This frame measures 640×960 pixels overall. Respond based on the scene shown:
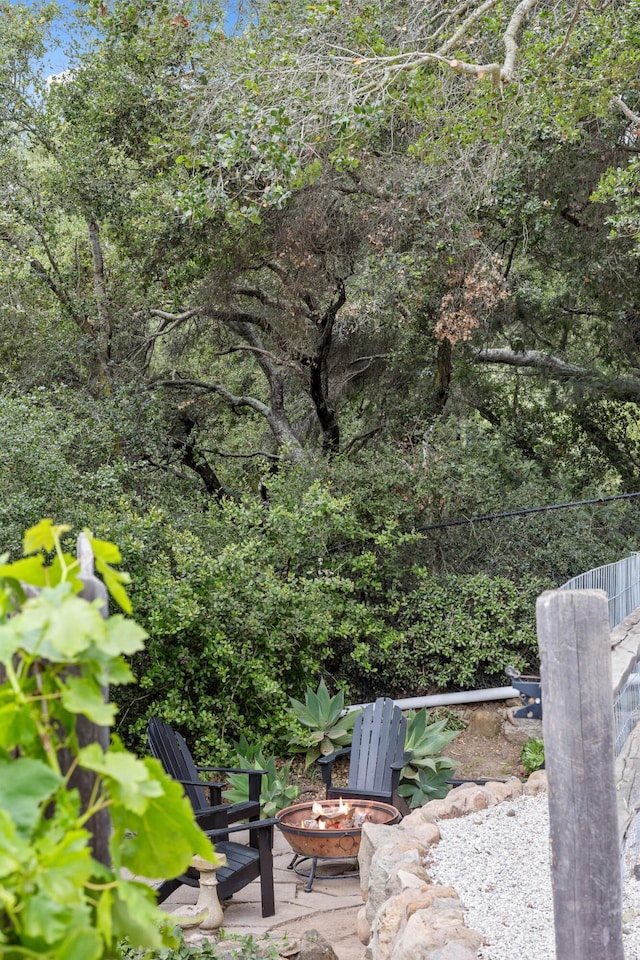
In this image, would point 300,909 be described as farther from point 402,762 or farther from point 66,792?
point 66,792

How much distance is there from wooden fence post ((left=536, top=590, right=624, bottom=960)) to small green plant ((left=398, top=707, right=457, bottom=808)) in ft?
13.0

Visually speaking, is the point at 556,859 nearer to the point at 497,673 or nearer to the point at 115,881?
the point at 115,881

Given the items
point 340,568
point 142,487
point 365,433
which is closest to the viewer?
point 340,568

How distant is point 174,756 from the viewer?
5172mm

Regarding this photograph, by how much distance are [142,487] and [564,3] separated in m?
6.25

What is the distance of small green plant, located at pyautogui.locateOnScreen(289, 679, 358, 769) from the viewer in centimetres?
720

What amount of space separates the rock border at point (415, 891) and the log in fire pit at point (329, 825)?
49cm

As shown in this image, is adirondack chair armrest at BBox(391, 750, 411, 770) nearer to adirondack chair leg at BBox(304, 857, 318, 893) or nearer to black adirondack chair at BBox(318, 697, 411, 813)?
black adirondack chair at BBox(318, 697, 411, 813)

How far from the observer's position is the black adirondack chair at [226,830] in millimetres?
4480

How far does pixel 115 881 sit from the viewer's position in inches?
34.7

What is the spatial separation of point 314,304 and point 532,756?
233 inches

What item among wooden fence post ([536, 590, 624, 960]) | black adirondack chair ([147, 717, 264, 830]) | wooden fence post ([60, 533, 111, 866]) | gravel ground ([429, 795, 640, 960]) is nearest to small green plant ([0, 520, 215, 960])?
wooden fence post ([60, 533, 111, 866])

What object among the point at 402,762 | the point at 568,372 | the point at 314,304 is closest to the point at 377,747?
the point at 402,762

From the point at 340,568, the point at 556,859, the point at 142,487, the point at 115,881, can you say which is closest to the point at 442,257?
the point at 340,568
